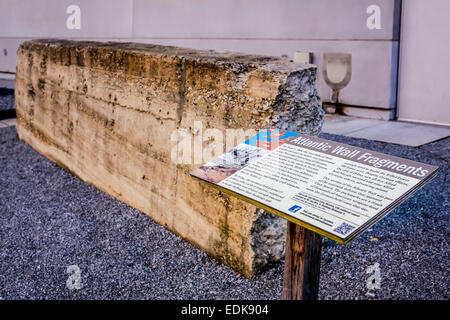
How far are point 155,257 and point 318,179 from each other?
1.90 metres

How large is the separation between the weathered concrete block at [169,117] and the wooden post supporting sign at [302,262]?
1022 mm

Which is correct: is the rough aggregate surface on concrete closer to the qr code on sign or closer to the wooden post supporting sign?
the wooden post supporting sign

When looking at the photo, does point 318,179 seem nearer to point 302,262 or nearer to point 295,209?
point 295,209

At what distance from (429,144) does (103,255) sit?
4.63 m

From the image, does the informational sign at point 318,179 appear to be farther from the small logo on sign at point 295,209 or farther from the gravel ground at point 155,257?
the gravel ground at point 155,257

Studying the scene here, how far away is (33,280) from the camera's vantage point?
3271 mm

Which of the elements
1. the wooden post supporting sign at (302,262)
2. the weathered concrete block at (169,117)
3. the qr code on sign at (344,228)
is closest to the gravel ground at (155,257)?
the weathered concrete block at (169,117)

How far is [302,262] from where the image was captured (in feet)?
6.56

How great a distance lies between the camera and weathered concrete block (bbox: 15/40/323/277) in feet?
10.2

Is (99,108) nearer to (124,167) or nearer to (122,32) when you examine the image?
(124,167)

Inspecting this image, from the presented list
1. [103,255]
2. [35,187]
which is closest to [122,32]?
[35,187]

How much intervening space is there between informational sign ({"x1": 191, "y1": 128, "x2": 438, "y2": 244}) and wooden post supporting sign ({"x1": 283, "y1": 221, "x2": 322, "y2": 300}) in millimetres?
157

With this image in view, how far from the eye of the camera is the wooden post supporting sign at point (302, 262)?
199 centimetres

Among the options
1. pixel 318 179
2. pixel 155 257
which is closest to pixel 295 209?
pixel 318 179
